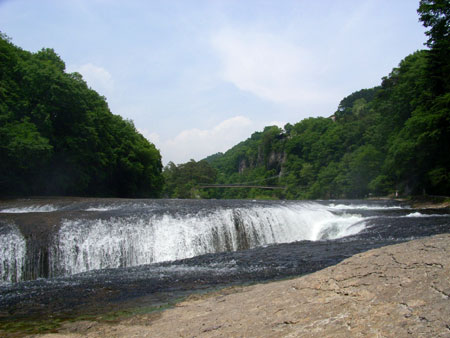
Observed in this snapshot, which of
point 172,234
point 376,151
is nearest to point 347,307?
point 172,234

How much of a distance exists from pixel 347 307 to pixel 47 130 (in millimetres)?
25187

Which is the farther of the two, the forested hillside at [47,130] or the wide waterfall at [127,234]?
the forested hillside at [47,130]

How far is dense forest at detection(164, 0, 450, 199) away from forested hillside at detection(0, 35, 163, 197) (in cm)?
2457

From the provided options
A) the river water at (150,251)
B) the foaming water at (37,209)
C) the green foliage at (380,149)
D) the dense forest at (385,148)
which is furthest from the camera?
the green foliage at (380,149)

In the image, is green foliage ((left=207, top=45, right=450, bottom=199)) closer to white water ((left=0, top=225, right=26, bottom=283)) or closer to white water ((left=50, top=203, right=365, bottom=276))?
white water ((left=50, top=203, right=365, bottom=276))

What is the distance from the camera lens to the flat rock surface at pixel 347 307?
2840 mm

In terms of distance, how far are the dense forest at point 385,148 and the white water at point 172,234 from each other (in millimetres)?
13251

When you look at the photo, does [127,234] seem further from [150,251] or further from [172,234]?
[172,234]

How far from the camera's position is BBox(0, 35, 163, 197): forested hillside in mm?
21922

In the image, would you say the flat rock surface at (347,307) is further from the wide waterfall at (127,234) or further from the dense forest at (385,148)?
the dense forest at (385,148)

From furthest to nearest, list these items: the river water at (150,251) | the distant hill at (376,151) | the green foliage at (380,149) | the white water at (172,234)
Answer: the distant hill at (376,151) → the green foliage at (380,149) → the white water at (172,234) → the river water at (150,251)

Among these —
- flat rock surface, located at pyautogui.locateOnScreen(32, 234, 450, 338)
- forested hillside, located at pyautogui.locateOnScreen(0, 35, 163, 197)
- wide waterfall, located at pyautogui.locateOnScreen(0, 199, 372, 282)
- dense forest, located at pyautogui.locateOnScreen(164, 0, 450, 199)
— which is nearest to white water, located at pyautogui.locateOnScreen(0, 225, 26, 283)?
wide waterfall, located at pyautogui.locateOnScreen(0, 199, 372, 282)

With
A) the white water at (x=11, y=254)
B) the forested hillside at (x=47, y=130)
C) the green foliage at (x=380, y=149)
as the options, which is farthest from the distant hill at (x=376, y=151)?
the forested hillside at (x=47, y=130)

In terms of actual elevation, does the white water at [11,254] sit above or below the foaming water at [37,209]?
below
